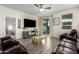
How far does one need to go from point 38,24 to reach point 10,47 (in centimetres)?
66

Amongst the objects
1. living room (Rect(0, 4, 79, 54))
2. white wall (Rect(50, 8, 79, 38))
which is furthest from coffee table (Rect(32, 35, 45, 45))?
white wall (Rect(50, 8, 79, 38))

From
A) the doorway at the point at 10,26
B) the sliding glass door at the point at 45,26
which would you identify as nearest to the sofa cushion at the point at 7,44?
the doorway at the point at 10,26

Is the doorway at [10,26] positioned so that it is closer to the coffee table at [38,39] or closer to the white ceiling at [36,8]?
the white ceiling at [36,8]

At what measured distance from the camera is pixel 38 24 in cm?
171

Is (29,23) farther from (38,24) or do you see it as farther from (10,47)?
(10,47)

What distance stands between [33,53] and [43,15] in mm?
718

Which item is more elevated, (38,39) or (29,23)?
(29,23)

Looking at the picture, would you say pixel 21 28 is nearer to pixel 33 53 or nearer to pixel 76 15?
pixel 33 53

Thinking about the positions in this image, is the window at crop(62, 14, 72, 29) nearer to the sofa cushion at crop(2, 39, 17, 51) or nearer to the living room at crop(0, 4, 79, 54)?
the living room at crop(0, 4, 79, 54)

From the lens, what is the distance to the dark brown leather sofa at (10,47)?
1.56 m

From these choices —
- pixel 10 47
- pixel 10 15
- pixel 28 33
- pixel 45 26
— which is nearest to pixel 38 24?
pixel 45 26
